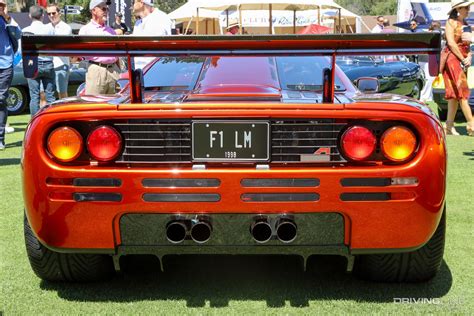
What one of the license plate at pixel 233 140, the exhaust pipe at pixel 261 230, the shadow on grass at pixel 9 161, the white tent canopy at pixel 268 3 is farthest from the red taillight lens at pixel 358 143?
the white tent canopy at pixel 268 3

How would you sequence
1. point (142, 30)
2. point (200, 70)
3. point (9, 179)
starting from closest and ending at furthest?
point (200, 70) < point (9, 179) < point (142, 30)

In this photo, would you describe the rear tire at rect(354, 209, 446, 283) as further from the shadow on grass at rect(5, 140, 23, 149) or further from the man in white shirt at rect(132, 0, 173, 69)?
the shadow on grass at rect(5, 140, 23, 149)

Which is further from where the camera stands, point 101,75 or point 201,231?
point 101,75

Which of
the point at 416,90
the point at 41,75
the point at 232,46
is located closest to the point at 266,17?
the point at 416,90

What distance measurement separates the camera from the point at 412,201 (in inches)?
96.9

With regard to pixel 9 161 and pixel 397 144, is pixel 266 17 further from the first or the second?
pixel 397 144

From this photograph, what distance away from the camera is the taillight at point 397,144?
2.48m

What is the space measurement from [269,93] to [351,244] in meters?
0.75

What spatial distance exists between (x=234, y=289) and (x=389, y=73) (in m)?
9.58

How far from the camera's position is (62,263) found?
9.35 feet

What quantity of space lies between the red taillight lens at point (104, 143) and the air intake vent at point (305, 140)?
62 centimetres

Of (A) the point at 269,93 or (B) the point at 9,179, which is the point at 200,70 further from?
(B) the point at 9,179

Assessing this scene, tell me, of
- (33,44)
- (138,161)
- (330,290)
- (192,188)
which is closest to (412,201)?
(330,290)

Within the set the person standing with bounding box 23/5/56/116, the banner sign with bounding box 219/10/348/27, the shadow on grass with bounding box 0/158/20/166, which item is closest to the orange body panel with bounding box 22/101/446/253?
the shadow on grass with bounding box 0/158/20/166
